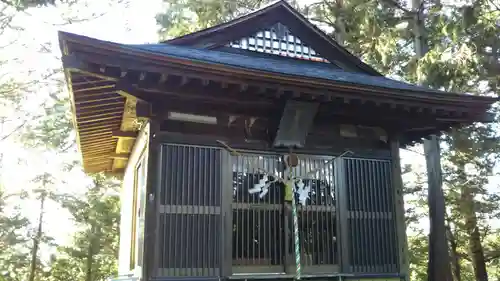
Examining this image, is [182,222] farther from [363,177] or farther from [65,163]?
[65,163]

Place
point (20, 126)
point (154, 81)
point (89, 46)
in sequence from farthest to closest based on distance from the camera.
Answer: point (20, 126), point (154, 81), point (89, 46)

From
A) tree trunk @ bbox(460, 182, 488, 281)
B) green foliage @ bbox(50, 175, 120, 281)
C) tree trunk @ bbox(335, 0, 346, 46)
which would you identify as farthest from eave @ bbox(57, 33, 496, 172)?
green foliage @ bbox(50, 175, 120, 281)

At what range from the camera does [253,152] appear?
6188 millimetres

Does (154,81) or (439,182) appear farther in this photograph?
(439,182)

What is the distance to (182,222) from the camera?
18.2 feet

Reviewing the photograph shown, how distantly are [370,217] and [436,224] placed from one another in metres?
6.93

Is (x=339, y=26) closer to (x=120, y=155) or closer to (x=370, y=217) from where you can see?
(x=120, y=155)

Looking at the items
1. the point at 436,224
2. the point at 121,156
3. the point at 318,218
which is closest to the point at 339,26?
the point at 436,224

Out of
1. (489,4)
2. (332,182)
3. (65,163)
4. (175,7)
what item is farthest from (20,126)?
(489,4)

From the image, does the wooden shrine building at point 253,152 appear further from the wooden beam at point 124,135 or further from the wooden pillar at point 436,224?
the wooden pillar at point 436,224

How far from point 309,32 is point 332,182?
2969 millimetres

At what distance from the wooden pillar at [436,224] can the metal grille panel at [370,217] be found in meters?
5.73

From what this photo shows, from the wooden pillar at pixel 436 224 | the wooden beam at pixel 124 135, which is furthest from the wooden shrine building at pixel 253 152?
the wooden pillar at pixel 436 224

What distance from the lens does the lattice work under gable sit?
25.0 feet
